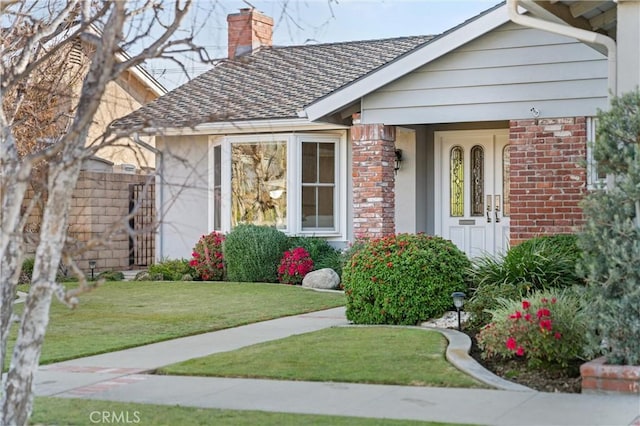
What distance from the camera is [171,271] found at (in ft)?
61.8

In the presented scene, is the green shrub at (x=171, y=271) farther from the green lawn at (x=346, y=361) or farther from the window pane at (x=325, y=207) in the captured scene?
the green lawn at (x=346, y=361)

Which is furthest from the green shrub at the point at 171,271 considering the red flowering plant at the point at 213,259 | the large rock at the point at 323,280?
the large rock at the point at 323,280

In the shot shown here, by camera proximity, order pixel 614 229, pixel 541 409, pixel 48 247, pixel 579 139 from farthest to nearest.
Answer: pixel 579 139, pixel 614 229, pixel 541 409, pixel 48 247

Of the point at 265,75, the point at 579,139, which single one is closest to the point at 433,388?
the point at 579,139

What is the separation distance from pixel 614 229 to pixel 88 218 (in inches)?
614

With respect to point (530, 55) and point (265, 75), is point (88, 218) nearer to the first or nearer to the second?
point (265, 75)

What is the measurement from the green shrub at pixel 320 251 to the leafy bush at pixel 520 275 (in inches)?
220

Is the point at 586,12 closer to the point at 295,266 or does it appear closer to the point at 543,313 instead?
the point at 543,313

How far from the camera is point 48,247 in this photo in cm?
512

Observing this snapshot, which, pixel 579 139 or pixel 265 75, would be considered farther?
pixel 265 75

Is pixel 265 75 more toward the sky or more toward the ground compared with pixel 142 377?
more toward the sky

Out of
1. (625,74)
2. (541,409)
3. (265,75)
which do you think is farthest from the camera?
(265,75)

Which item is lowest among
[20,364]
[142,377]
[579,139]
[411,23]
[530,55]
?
[142,377]

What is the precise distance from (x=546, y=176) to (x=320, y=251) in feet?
17.7
